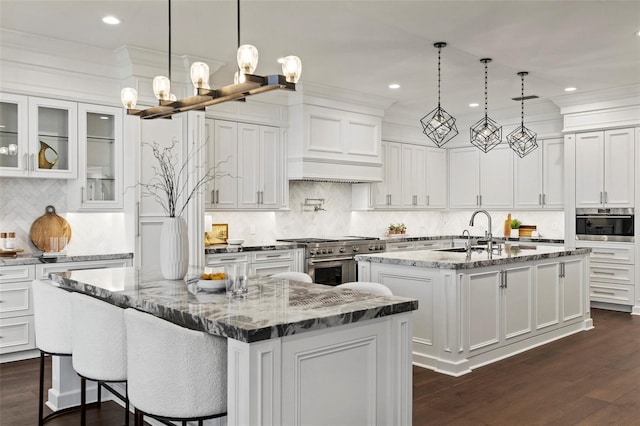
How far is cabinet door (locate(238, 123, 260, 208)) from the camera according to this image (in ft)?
20.5

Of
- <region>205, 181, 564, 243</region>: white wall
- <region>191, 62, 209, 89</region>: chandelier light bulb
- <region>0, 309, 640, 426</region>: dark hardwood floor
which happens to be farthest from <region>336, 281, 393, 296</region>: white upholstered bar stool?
<region>205, 181, 564, 243</region>: white wall

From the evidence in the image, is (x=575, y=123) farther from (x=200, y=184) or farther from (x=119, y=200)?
(x=119, y=200)

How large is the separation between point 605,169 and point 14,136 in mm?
6726

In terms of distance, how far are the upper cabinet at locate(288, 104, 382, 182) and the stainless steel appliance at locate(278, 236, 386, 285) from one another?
0.83 metres

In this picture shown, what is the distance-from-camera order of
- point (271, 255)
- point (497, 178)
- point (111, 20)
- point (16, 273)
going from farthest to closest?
point (497, 178)
point (271, 255)
point (16, 273)
point (111, 20)

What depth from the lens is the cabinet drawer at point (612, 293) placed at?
687 cm

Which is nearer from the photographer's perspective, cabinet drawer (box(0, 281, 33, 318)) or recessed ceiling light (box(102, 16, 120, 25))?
recessed ceiling light (box(102, 16, 120, 25))

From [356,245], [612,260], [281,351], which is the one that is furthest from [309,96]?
[281,351]

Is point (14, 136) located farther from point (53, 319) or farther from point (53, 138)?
point (53, 319)

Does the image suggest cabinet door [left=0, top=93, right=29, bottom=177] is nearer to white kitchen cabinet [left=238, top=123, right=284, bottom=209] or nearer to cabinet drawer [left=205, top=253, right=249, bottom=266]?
cabinet drawer [left=205, top=253, right=249, bottom=266]

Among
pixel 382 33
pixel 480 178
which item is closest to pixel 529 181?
pixel 480 178

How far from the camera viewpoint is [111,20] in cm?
425

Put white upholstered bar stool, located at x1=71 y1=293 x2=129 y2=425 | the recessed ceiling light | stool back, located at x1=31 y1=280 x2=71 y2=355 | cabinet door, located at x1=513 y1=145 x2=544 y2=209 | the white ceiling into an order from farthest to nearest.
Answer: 1. cabinet door, located at x1=513 y1=145 x2=544 y2=209
2. the recessed ceiling light
3. the white ceiling
4. stool back, located at x1=31 y1=280 x2=71 y2=355
5. white upholstered bar stool, located at x1=71 y1=293 x2=129 y2=425

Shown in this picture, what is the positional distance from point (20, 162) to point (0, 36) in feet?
3.38
